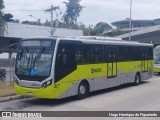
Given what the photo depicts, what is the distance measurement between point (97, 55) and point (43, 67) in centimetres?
408

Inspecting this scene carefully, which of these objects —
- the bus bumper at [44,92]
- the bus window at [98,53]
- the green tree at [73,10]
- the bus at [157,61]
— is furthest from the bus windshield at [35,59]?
the green tree at [73,10]

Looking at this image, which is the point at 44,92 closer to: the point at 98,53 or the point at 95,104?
the point at 95,104

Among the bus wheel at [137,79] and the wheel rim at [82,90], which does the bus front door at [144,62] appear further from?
the wheel rim at [82,90]

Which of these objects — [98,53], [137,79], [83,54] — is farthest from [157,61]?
[83,54]

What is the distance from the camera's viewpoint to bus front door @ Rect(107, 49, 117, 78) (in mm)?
18125

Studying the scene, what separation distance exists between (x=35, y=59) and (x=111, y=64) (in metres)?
5.58

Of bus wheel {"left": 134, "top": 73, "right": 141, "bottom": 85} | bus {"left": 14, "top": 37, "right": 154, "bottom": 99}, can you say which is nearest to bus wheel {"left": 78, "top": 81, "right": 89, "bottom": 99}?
bus {"left": 14, "top": 37, "right": 154, "bottom": 99}

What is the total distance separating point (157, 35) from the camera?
2483 inches

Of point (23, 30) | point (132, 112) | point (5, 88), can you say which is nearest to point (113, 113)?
point (132, 112)

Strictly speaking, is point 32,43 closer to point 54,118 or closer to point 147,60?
point 54,118

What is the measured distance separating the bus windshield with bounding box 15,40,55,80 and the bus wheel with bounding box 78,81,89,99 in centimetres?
229

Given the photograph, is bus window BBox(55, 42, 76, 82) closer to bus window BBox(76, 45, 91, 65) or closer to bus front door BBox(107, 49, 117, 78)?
bus window BBox(76, 45, 91, 65)

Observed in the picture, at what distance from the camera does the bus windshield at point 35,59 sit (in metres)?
13.8

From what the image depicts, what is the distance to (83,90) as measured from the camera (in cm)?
1559
